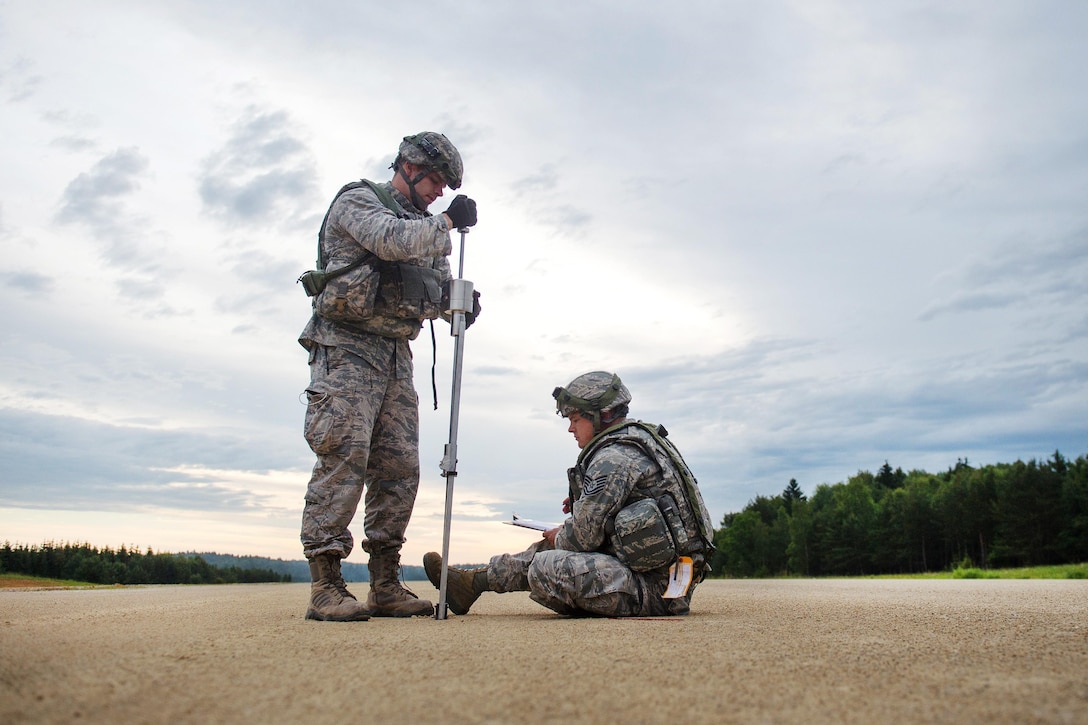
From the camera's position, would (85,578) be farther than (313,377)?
Yes

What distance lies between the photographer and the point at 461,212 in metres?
5.60

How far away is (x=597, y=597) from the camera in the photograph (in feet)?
16.5

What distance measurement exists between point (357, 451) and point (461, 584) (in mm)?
1220

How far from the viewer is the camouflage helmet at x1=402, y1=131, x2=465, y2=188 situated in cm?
572

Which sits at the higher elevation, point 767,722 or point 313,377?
point 313,377

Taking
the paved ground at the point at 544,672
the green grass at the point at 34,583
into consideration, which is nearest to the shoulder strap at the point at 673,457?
the paved ground at the point at 544,672

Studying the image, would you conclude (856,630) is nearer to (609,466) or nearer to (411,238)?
(609,466)

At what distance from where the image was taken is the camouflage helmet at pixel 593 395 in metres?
5.64

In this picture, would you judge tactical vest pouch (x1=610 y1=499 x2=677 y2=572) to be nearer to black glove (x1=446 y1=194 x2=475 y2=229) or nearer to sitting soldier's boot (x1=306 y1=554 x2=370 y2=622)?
sitting soldier's boot (x1=306 y1=554 x2=370 y2=622)

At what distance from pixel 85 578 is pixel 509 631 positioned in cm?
1231

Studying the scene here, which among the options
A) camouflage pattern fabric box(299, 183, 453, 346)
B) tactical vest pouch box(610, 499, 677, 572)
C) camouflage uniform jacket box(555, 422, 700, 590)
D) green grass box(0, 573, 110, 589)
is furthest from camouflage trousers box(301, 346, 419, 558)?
green grass box(0, 573, 110, 589)

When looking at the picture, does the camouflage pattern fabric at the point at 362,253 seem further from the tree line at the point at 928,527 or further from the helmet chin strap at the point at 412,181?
the tree line at the point at 928,527

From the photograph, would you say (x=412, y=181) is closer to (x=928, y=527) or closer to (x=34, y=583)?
(x=34, y=583)

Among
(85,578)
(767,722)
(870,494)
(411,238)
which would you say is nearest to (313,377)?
(411,238)
